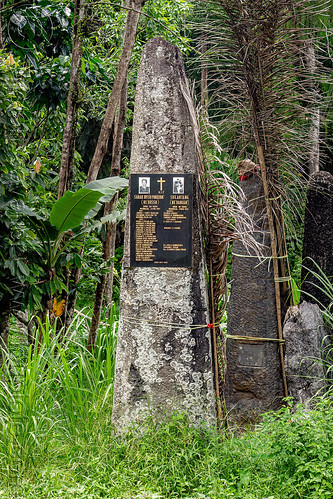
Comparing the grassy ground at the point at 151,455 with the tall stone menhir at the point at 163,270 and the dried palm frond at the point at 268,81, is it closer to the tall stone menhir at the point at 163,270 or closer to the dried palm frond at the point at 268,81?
the tall stone menhir at the point at 163,270

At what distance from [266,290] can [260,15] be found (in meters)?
2.20

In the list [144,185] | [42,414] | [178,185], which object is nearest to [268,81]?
[178,185]

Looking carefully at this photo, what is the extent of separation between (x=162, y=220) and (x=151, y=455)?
1.62m

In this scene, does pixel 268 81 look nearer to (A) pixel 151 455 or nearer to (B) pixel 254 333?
(B) pixel 254 333

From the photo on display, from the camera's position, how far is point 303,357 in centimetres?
491

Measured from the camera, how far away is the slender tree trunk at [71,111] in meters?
6.11

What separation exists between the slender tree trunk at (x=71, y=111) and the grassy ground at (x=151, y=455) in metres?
2.41

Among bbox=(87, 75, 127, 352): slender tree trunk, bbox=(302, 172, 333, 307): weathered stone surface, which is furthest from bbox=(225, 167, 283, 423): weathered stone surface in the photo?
bbox=(87, 75, 127, 352): slender tree trunk

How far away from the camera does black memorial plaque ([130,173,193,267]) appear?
14.0 ft

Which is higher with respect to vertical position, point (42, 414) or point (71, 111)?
point (71, 111)

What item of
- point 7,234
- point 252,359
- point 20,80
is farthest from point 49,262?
point 252,359

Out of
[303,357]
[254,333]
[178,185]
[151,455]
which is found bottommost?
[151,455]

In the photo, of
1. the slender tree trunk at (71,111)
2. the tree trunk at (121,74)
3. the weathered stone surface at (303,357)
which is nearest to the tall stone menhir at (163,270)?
the weathered stone surface at (303,357)

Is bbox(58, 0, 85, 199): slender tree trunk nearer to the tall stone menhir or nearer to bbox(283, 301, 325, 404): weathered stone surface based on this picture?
the tall stone menhir
